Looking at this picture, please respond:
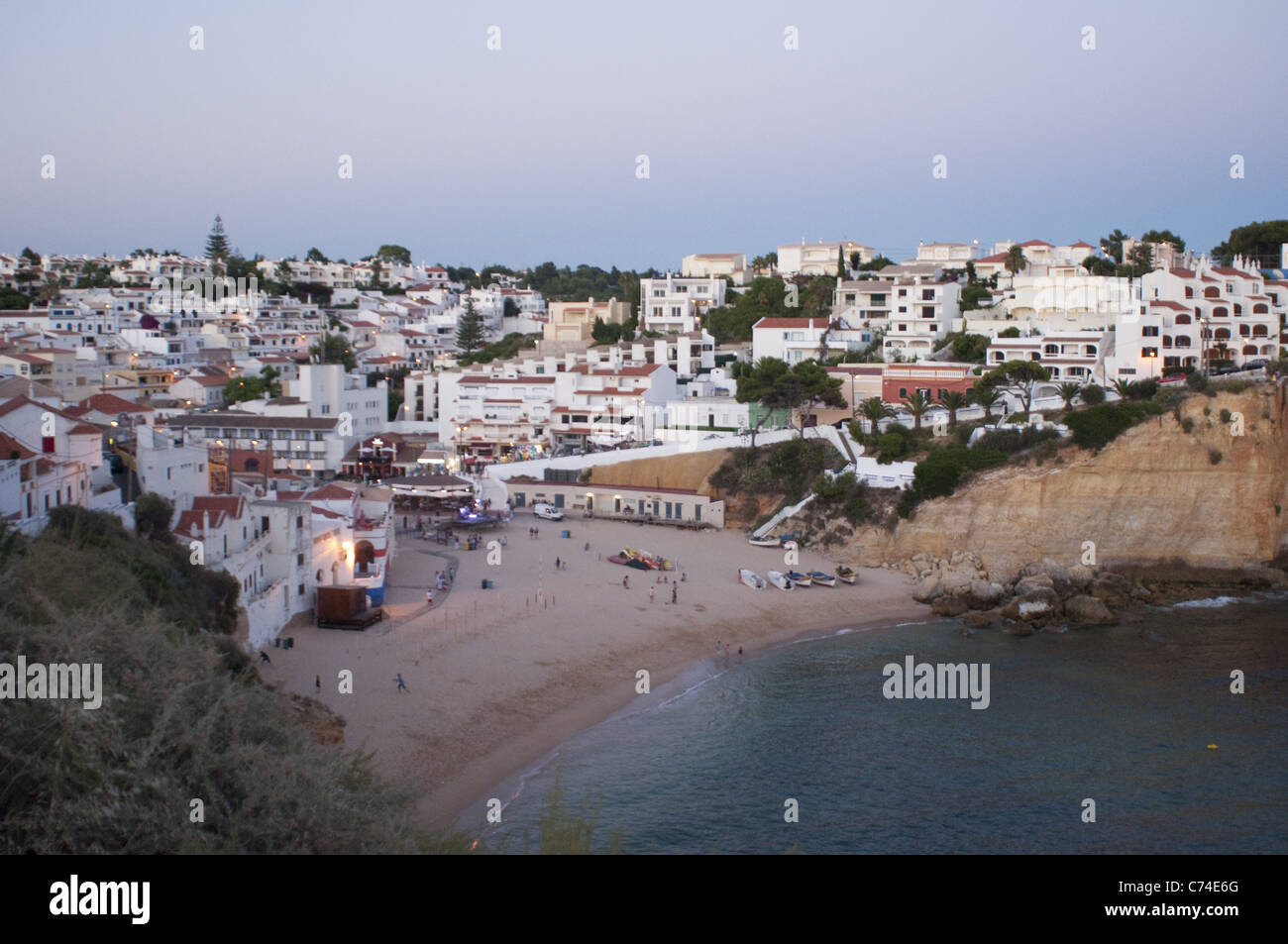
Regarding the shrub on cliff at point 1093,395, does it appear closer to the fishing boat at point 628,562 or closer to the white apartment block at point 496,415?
the fishing boat at point 628,562

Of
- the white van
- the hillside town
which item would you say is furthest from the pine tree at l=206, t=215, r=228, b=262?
the white van

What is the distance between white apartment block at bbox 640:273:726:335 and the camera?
54.0 metres

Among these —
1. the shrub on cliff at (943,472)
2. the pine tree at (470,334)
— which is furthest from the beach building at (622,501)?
the pine tree at (470,334)

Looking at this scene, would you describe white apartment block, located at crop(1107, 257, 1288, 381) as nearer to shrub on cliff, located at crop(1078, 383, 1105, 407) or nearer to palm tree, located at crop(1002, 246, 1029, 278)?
shrub on cliff, located at crop(1078, 383, 1105, 407)

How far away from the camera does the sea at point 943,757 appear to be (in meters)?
15.5

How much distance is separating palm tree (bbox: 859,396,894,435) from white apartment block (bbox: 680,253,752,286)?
23114 millimetres

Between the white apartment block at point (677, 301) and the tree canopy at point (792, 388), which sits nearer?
the tree canopy at point (792, 388)

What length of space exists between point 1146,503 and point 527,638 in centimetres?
1911

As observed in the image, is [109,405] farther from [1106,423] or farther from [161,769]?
[1106,423]

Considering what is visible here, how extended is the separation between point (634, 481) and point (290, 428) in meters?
13.1

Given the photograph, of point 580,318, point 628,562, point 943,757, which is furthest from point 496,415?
point 943,757

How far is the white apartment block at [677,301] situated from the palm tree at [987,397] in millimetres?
18785

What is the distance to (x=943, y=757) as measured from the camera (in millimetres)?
18422
